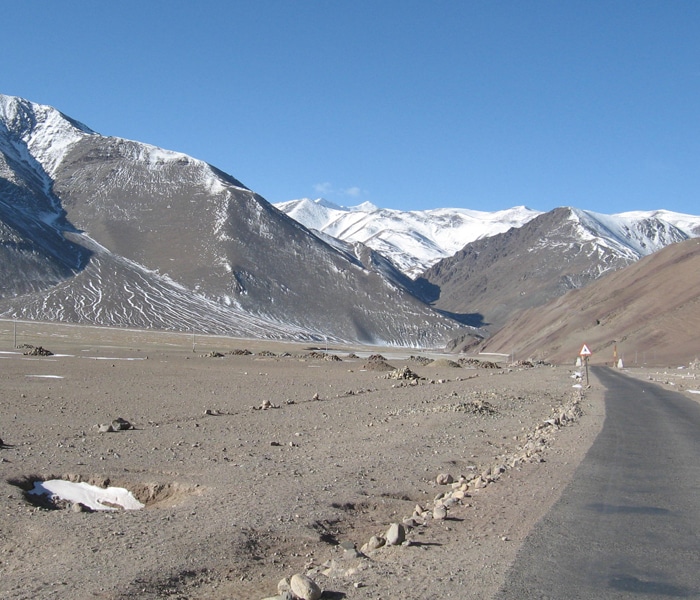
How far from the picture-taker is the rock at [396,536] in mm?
7145

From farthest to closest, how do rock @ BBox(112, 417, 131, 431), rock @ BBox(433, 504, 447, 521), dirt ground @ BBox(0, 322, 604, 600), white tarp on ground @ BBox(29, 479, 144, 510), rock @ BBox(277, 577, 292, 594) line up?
1. rock @ BBox(112, 417, 131, 431)
2. white tarp on ground @ BBox(29, 479, 144, 510)
3. rock @ BBox(433, 504, 447, 521)
4. dirt ground @ BBox(0, 322, 604, 600)
5. rock @ BBox(277, 577, 292, 594)

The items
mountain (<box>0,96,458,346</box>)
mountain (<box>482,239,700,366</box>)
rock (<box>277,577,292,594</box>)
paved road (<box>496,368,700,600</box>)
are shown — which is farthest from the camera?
mountain (<box>0,96,458,346</box>)

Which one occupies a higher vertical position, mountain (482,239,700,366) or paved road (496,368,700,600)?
mountain (482,239,700,366)

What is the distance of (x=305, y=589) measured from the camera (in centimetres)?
558

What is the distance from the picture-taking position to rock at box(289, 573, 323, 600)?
18.2 feet

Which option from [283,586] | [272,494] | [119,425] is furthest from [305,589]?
[119,425]

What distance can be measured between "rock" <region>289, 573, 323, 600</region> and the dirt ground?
0.88 ft

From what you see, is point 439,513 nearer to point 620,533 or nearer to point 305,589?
point 620,533

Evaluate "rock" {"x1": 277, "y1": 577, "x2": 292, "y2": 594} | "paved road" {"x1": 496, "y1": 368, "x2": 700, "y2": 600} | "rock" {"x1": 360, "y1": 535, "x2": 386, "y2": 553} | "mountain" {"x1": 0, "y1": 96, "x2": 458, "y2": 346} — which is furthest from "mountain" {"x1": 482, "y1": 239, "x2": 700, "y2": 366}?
"rock" {"x1": 277, "y1": 577, "x2": 292, "y2": 594}

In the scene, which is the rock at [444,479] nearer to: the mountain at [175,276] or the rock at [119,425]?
the rock at [119,425]

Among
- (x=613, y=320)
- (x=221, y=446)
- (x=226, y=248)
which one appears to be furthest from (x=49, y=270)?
(x=221, y=446)

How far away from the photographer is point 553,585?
596cm

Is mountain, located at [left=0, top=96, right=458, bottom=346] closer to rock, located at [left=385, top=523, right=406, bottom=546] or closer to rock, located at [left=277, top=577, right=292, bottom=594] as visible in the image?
Answer: rock, located at [left=385, top=523, right=406, bottom=546]

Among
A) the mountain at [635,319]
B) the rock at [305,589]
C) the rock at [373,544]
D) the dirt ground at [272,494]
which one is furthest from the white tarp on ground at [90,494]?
the mountain at [635,319]
